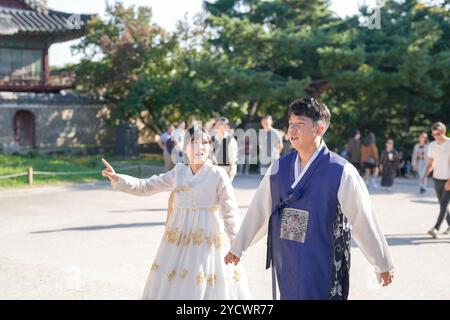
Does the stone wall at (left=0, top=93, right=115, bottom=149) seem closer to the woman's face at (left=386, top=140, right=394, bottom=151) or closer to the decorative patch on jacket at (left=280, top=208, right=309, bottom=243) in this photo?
the woman's face at (left=386, top=140, right=394, bottom=151)

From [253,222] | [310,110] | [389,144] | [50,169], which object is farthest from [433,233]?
[50,169]

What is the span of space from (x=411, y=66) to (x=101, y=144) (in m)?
13.8

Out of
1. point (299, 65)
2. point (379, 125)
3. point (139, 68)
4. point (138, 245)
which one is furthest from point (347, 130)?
point (138, 245)

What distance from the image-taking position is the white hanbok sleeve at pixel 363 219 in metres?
3.33

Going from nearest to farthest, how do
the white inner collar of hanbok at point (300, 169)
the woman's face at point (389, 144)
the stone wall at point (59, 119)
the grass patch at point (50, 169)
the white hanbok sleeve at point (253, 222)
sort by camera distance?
the white inner collar of hanbok at point (300, 169), the white hanbok sleeve at point (253, 222), the woman's face at point (389, 144), the grass patch at point (50, 169), the stone wall at point (59, 119)

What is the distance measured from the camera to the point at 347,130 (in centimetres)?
2133

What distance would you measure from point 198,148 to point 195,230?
2.18 feet

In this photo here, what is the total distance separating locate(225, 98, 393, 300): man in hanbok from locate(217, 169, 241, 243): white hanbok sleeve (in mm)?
961

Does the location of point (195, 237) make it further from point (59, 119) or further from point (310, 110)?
point (59, 119)

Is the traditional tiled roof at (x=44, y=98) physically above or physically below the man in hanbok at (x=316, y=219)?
above

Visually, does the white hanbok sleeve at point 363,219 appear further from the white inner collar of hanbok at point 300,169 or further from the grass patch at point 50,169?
the grass patch at point 50,169

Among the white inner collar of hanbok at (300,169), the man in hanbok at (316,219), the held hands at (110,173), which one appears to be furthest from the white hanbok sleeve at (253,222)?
the held hands at (110,173)

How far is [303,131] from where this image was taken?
3482 mm

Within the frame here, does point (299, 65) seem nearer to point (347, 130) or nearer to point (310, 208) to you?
point (347, 130)
